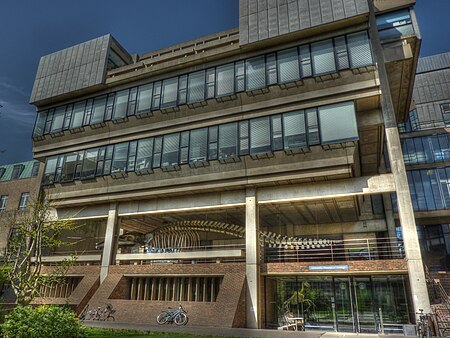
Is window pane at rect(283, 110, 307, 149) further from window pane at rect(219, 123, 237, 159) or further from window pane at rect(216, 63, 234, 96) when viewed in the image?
window pane at rect(216, 63, 234, 96)

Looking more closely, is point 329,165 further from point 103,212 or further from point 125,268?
point 103,212

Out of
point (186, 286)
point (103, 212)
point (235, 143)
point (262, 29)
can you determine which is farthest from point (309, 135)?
point (103, 212)

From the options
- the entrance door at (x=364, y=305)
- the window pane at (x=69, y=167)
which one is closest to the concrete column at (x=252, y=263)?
the entrance door at (x=364, y=305)

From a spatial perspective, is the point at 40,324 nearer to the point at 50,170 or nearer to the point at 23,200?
the point at 50,170

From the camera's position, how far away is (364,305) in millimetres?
19812

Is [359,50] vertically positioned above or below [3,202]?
above

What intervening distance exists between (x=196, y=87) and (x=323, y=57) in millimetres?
9206

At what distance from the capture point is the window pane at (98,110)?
92.6 feet

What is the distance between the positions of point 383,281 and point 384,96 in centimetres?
1130

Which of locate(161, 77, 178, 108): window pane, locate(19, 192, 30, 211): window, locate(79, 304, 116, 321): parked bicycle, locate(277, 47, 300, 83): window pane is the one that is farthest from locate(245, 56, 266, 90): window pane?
locate(19, 192, 30, 211): window

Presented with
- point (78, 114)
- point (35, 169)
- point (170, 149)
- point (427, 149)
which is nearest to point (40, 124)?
point (78, 114)

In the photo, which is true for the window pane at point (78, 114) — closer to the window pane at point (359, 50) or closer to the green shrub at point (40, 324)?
the green shrub at point (40, 324)

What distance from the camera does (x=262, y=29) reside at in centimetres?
2331

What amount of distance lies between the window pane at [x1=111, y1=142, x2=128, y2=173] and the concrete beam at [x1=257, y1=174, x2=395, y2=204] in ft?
36.5
